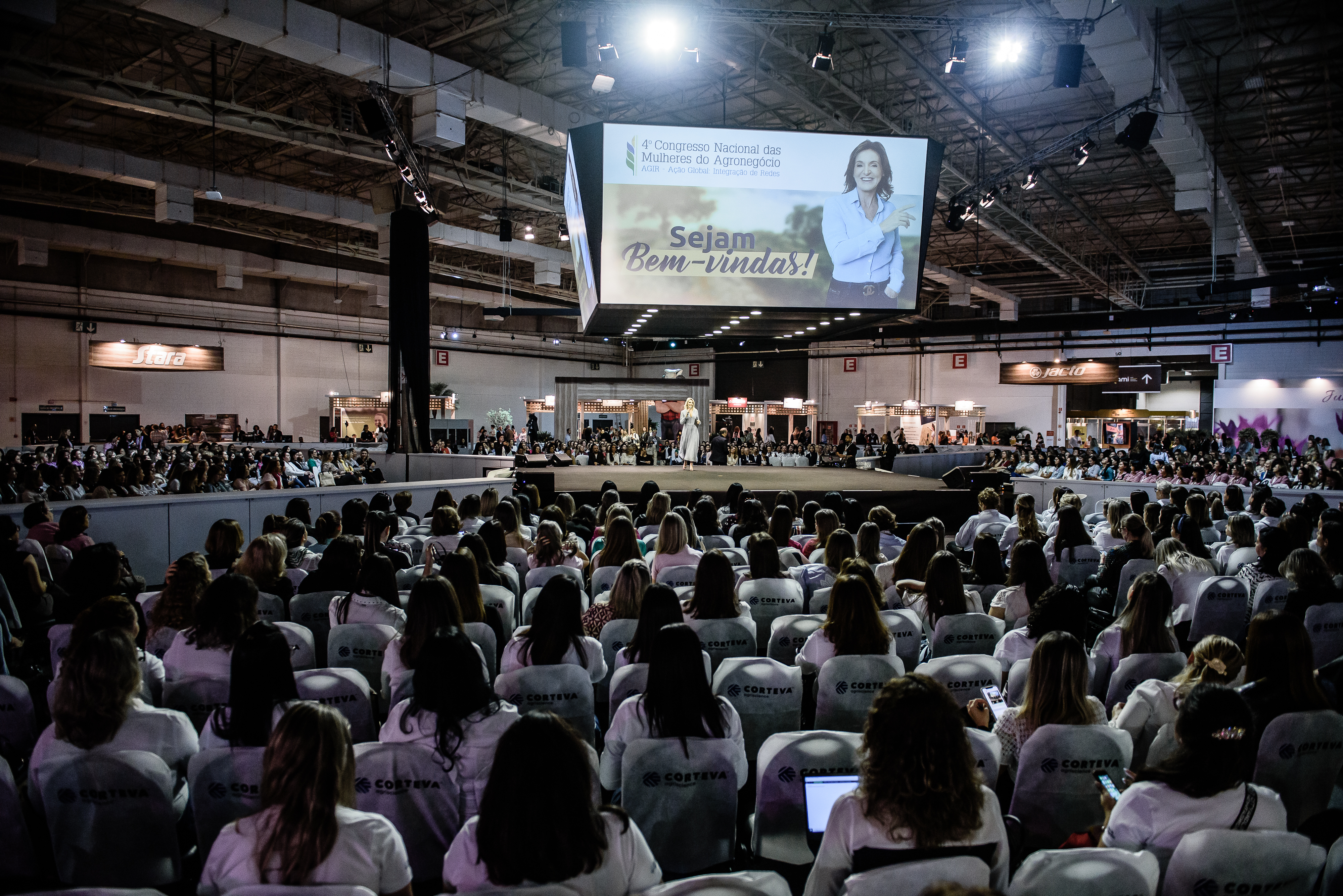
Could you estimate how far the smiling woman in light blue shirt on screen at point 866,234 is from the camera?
9.52 metres

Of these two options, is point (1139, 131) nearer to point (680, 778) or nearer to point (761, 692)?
point (761, 692)

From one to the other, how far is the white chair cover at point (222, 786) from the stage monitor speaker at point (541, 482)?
31.7 ft

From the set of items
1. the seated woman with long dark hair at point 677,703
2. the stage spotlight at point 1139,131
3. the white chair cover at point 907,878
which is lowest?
the white chair cover at point 907,878

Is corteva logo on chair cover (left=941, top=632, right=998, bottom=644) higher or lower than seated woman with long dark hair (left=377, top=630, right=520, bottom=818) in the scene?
lower

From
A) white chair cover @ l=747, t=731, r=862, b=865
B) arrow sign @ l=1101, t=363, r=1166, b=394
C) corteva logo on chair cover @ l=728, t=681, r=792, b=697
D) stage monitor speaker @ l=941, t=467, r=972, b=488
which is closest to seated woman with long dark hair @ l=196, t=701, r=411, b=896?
white chair cover @ l=747, t=731, r=862, b=865

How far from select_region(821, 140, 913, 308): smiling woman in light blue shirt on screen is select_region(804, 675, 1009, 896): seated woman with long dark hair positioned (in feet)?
28.2

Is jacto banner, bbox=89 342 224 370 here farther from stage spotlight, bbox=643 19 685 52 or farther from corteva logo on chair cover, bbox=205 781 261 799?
corteva logo on chair cover, bbox=205 781 261 799

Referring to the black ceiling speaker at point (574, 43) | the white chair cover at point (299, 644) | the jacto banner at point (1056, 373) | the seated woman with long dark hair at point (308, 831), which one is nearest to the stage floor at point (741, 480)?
the black ceiling speaker at point (574, 43)

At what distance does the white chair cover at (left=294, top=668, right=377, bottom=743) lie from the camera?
10.0 feet

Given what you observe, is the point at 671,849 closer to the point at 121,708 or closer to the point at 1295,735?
the point at 121,708

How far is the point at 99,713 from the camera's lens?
2.41 meters

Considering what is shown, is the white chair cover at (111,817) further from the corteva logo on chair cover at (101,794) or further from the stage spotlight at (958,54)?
the stage spotlight at (958,54)

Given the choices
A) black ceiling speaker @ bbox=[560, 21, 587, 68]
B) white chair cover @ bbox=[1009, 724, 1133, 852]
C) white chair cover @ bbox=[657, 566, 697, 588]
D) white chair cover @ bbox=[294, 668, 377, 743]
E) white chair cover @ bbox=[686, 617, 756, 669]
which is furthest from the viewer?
black ceiling speaker @ bbox=[560, 21, 587, 68]

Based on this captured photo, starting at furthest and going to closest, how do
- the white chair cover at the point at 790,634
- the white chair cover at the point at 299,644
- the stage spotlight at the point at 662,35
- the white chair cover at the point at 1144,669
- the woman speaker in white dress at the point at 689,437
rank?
the woman speaker in white dress at the point at 689,437 → the stage spotlight at the point at 662,35 → the white chair cover at the point at 790,634 → the white chair cover at the point at 299,644 → the white chair cover at the point at 1144,669
